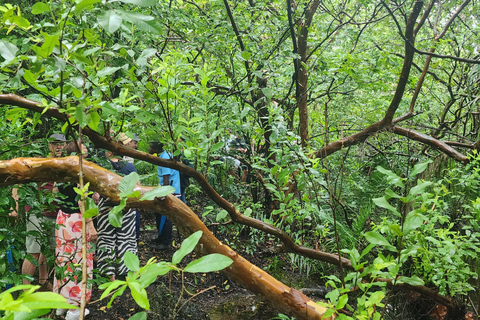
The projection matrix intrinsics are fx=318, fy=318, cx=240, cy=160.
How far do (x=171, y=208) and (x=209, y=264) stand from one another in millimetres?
1152

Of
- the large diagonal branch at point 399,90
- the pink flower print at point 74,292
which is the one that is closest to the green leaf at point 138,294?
the large diagonal branch at point 399,90

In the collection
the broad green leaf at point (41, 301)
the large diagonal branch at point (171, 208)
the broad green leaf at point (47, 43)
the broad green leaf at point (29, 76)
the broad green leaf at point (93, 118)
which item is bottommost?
the large diagonal branch at point (171, 208)

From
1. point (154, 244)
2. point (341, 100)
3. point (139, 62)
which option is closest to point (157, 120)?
point (139, 62)

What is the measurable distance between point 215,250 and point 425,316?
8.19 feet

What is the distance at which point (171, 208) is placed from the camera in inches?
70.7

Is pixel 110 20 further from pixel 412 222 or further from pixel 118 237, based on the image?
pixel 118 237

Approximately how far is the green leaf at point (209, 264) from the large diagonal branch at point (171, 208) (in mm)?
1025

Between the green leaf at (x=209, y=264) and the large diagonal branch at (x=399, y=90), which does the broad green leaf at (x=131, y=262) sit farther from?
the large diagonal branch at (x=399, y=90)

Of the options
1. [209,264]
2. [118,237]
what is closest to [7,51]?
[209,264]

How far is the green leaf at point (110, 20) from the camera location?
78 cm

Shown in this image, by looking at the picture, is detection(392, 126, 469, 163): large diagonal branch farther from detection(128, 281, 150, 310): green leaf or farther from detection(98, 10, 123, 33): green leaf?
detection(128, 281, 150, 310): green leaf

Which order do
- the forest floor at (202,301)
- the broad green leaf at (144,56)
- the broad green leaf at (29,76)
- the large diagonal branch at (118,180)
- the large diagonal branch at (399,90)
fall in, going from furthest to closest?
the forest floor at (202,301) < the large diagonal branch at (399,90) < the large diagonal branch at (118,180) < the broad green leaf at (144,56) < the broad green leaf at (29,76)

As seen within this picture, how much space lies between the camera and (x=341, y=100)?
5.09m

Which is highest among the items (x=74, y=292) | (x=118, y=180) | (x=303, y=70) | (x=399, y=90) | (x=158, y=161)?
(x=303, y=70)
